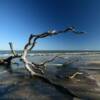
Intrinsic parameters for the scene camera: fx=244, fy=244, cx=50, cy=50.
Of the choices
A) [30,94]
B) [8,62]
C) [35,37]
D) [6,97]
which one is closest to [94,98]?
[30,94]

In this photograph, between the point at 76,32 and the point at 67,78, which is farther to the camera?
the point at 67,78

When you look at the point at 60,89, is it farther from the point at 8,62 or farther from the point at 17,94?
the point at 8,62

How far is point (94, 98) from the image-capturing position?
10289 mm

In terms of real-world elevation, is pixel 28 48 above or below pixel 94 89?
above

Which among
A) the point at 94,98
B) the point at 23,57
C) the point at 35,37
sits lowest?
the point at 94,98

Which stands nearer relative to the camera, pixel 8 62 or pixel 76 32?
pixel 76 32

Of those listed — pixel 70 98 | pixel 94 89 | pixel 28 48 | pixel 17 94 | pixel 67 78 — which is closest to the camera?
pixel 70 98

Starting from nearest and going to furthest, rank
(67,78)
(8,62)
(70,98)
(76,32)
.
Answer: (70,98) < (76,32) < (67,78) < (8,62)

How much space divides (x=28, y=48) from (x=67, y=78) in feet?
12.6

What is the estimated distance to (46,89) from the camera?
41.7 feet

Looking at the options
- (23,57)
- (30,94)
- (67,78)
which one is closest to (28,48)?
(23,57)

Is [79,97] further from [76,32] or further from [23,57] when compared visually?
[23,57]

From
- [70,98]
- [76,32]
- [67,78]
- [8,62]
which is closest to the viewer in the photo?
[70,98]

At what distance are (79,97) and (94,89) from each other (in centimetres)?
253
